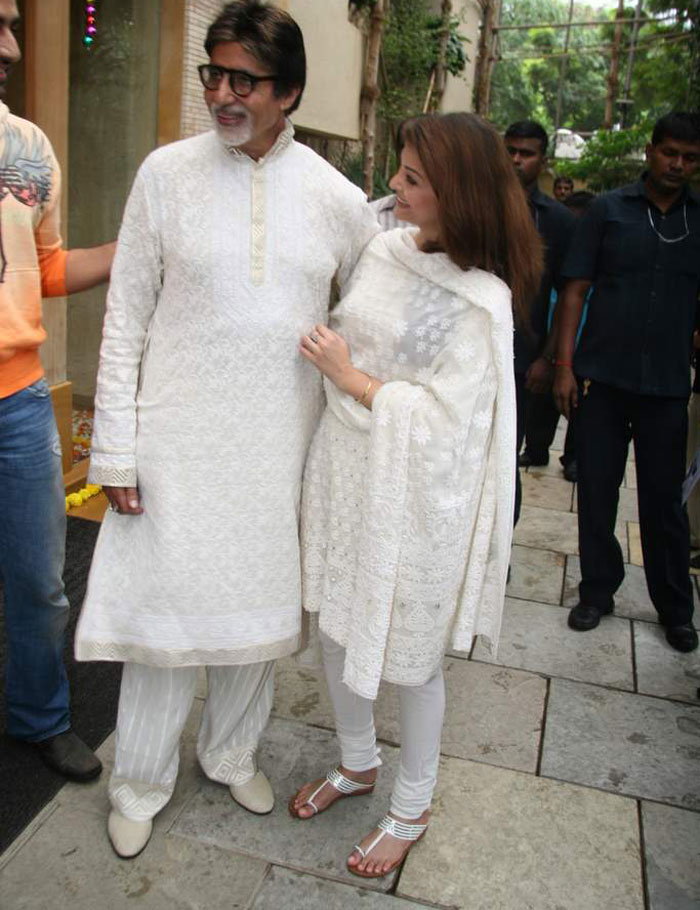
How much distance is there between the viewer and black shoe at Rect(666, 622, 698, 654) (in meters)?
3.90

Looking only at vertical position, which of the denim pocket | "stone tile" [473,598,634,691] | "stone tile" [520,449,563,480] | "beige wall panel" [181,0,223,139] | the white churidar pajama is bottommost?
"stone tile" [473,598,634,691]

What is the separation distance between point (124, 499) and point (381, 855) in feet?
3.82

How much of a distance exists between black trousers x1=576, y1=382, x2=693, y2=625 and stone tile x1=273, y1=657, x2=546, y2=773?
783 mm

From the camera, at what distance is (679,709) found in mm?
3436

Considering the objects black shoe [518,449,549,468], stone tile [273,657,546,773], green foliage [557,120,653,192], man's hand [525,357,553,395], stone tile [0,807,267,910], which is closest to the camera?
stone tile [0,807,267,910]

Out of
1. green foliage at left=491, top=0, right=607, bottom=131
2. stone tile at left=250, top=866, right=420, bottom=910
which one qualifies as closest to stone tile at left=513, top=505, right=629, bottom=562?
stone tile at left=250, top=866, right=420, bottom=910

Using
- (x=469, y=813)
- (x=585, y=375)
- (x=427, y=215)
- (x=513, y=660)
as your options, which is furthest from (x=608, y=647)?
(x=427, y=215)

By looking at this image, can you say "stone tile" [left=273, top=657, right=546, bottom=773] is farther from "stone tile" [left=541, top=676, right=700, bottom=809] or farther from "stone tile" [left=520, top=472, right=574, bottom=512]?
"stone tile" [left=520, top=472, right=574, bottom=512]

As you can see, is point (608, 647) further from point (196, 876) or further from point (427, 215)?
point (427, 215)

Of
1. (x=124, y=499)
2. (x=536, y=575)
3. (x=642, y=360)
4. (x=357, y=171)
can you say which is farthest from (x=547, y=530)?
(x=357, y=171)

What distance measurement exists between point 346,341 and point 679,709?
6.82 feet

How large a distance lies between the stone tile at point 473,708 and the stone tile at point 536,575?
2.71ft

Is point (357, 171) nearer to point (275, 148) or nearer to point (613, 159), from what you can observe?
point (613, 159)

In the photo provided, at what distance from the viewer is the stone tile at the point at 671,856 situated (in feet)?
8.08
